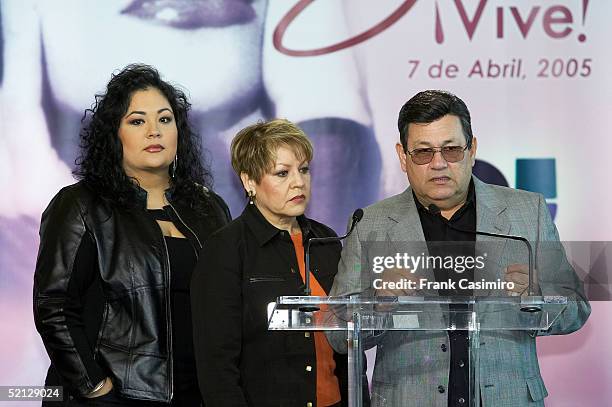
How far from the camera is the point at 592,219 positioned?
4820mm

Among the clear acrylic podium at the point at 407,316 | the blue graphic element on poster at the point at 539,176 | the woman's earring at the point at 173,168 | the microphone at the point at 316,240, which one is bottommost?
the clear acrylic podium at the point at 407,316

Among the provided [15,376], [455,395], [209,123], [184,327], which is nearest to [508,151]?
[209,123]

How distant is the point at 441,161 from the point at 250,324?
2.68ft

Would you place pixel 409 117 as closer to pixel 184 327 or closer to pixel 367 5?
pixel 184 327

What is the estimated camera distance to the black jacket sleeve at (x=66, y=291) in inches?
148

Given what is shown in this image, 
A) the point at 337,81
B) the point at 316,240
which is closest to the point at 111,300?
the point at 316,240

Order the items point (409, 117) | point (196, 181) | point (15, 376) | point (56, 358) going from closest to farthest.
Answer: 1. point (409, 117)
2. point (56, 358)
3. point (196, 181)
4. point (15, 376)

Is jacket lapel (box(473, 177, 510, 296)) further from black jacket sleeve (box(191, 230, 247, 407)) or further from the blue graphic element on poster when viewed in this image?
the blue graphic element on poster

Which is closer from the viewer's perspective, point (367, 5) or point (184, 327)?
point (184, 327)

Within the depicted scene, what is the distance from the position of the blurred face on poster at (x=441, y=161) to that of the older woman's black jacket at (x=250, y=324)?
43 cm

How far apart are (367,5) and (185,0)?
2.74 feet

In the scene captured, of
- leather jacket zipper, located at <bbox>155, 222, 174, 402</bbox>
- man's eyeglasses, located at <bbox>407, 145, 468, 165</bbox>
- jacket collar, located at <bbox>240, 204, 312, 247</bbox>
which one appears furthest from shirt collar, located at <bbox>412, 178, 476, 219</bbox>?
leather jacket zipper, located at <bbox>155, 222, 174, 402</bbox>

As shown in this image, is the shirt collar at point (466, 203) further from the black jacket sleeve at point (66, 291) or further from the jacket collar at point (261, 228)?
the black jacket sleeve at point (66, 291)

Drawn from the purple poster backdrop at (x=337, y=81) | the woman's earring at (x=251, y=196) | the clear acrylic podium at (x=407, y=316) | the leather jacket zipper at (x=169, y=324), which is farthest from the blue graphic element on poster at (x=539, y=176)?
the clear acrylic podium at (x=407, y=316)
